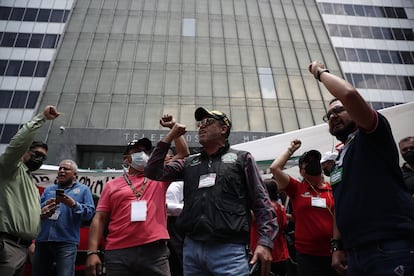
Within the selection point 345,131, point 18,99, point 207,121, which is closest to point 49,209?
point 207,121

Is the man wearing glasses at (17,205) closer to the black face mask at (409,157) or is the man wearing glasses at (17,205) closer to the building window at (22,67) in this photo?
the black face mask at (409,157)

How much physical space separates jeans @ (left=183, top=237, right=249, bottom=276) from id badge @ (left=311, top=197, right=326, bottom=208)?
1.65 meters

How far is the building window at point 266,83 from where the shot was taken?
1922cm

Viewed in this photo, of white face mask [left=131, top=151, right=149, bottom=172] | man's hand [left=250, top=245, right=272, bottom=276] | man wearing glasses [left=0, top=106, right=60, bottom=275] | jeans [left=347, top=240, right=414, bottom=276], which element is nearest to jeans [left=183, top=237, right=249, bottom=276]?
man's hand [left=250, top=245, right=272, bottom=276]

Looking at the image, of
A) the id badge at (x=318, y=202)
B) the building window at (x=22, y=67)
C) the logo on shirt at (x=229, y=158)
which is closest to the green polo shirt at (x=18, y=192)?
the logo on shirt at (x=229, y=158)

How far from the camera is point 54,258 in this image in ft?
12.7

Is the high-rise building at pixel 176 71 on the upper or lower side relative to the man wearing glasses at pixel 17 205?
upper

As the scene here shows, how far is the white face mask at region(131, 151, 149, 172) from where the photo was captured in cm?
315

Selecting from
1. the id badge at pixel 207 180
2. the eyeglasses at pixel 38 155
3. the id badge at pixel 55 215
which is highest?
the eyeglasses at pixel 38 155

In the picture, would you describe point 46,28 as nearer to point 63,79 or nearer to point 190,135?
point 63,79

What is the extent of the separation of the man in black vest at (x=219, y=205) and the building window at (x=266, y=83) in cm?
1718

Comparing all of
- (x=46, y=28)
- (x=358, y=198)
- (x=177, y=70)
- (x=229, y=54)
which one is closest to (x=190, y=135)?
(x=177, y=70)

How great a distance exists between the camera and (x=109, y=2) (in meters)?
25.0

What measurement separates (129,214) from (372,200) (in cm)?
204
